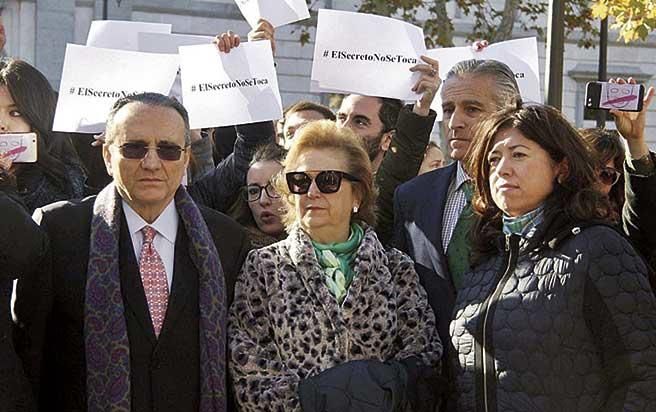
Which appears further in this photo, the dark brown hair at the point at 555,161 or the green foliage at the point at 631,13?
the green foliage at the point at 631,13

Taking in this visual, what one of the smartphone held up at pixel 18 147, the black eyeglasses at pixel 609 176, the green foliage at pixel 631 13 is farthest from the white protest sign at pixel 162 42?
the green foliage at pixel 631 13

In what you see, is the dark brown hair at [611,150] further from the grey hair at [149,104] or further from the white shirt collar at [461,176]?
the grey hair at [149,104]

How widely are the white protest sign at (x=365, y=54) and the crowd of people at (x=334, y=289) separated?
1383 mm

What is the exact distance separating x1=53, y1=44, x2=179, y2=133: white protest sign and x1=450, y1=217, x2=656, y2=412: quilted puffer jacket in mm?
2326

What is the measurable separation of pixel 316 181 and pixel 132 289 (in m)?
0.80

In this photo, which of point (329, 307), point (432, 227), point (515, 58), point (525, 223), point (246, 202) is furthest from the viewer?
point (515, 58)

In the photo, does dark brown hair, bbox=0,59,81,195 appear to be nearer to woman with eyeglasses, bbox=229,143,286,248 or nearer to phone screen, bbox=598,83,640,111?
woman with eyeglasses, bbox=229,143,286,248

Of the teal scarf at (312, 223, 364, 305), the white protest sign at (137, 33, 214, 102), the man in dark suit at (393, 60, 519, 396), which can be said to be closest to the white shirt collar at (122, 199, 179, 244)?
the teal scarf at (312, 223, 364, 305)

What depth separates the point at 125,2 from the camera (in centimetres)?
2331

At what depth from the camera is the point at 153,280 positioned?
14.8 ft

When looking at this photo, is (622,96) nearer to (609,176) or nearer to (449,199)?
(609,176)

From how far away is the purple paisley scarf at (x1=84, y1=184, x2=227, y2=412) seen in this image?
14.1ft

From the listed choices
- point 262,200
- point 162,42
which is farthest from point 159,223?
point 162,42

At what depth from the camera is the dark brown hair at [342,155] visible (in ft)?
15.4
